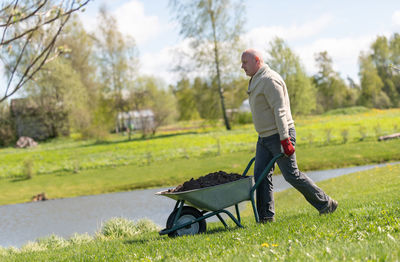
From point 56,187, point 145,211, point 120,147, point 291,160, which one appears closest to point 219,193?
point 291,160

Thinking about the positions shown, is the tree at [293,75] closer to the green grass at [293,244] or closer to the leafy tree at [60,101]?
the leafy tree at [60,101]

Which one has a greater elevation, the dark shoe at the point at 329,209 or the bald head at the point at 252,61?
the bald head at the point at 252,61

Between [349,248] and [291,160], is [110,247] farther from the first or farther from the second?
[349,248]

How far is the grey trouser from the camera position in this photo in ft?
18.1

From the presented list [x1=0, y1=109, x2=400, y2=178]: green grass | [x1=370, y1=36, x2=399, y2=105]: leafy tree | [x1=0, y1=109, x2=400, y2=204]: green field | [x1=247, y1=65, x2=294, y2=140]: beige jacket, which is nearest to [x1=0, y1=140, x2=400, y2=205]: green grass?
[x1=0, y1=109, x2=400, y2=204]: green field

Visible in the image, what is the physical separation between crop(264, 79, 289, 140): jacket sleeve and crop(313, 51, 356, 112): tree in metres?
59.0

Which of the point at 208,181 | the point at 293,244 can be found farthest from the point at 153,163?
the point at 293,244

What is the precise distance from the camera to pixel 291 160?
5.48 m

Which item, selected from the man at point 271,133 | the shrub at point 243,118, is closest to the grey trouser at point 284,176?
the man at point 271,133

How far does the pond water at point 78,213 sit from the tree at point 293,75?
61.3ft

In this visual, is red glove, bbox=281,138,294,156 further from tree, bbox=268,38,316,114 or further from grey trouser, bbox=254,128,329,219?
tree, bbox=268,38,316,114

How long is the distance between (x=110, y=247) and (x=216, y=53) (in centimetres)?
3186

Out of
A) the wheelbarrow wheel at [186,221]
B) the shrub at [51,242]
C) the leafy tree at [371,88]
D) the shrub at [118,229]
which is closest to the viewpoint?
the wheelbarrow wheel at [186,221]

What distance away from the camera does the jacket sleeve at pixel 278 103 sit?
5340 mm
